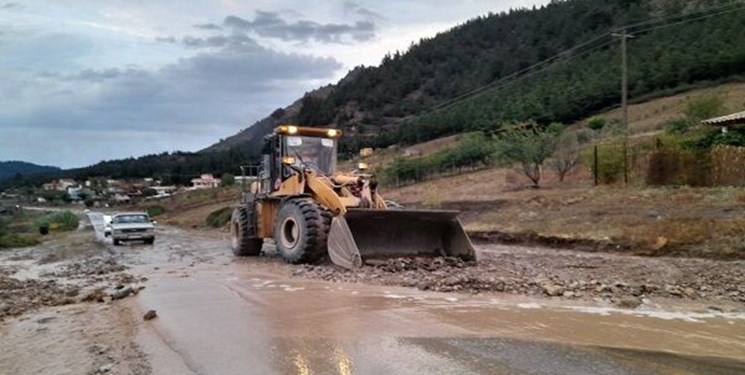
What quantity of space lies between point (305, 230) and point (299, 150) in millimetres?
3431

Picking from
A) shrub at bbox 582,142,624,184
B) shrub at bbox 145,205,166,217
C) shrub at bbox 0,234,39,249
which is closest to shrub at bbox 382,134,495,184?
shrub at bbox 582,142,624,184

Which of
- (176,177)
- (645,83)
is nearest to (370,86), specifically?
(176,177)

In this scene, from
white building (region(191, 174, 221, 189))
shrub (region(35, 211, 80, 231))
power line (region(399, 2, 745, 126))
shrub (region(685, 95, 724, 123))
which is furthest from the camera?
white building (region(191, 174, 221, 189))

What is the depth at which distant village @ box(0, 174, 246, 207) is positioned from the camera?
112294 millimetres

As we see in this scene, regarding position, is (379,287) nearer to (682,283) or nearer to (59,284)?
(682,283)

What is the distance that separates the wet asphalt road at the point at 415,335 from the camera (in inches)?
245

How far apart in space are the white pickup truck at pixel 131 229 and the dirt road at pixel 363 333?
17323mm

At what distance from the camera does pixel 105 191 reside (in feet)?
423

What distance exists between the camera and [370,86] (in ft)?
476

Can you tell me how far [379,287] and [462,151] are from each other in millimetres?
35936

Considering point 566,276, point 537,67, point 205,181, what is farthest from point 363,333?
point 205,181

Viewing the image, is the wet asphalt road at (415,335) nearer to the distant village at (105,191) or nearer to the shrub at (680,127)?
the shrub at (680,127)

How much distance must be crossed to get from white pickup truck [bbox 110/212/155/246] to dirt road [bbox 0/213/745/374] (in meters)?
17.3

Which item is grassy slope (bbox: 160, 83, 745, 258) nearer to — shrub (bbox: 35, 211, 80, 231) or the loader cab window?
the loader cab window
